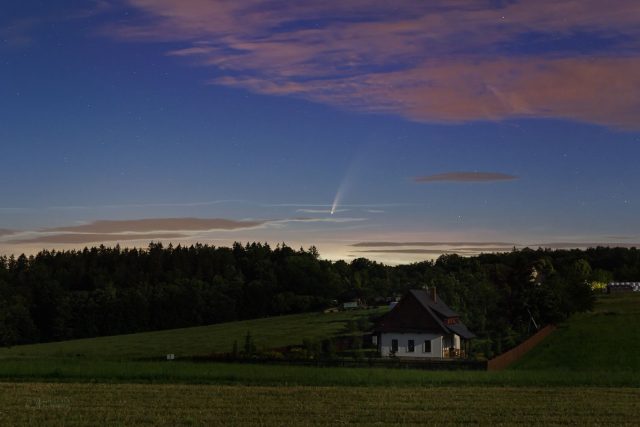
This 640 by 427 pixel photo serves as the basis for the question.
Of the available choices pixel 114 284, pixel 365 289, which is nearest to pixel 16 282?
pixel 114 284

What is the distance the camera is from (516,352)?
58188mm

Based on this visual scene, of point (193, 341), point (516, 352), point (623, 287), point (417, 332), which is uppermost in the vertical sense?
point (623, 287)

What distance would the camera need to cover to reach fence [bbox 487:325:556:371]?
48312mm

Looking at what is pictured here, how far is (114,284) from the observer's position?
147 meters

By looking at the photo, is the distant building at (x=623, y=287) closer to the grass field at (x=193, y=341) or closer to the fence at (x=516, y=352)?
the grass field at (x=193, y=341)

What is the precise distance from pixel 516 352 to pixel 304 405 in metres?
34.5

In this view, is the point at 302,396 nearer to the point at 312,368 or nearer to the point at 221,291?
the point at 312,368

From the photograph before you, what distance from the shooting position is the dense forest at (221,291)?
278 feet

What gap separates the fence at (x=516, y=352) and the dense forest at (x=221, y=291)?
2.14 meters

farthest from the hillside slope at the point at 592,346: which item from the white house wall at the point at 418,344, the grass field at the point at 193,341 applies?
the grass field at the point at 193,341

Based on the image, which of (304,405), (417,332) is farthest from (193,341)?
(304,405)

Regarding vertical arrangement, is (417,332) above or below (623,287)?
below

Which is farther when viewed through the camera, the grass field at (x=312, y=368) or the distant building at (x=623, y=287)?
the distant building at (x=623, y=287)

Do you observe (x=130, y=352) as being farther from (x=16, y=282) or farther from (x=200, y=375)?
(x=16, y=282)
